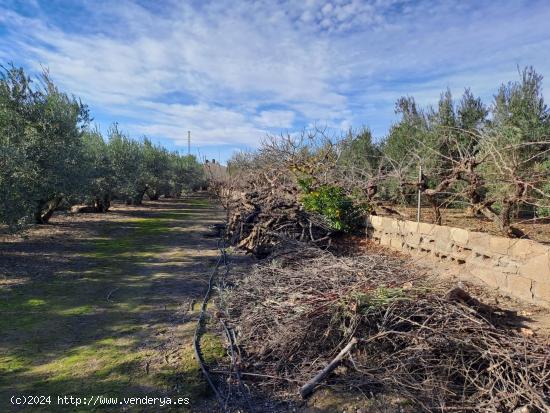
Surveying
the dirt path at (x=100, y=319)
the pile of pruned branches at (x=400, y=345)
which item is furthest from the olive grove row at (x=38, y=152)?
the pile of pruned branches at (x=400, y=345)

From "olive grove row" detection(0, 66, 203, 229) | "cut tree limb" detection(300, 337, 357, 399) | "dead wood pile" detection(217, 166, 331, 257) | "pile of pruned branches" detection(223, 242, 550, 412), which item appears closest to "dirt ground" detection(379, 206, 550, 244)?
"dead wood pile" detection(217, 166, 331, 257)

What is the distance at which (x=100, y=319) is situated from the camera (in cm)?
464

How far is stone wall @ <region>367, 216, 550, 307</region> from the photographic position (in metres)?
4.52

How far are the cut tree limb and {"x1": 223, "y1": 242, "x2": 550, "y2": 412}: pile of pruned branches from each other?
0.03 m

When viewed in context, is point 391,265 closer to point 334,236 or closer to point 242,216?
point 334,236

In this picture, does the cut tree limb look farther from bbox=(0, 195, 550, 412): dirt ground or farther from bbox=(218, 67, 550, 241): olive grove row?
bbox=(218, 67, 550, 241): olive grove row

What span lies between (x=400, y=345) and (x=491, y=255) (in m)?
2.71

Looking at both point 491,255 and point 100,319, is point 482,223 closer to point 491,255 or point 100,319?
point 491,255

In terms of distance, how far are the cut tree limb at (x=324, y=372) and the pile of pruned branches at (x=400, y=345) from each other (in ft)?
0.09

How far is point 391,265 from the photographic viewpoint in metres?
5.04

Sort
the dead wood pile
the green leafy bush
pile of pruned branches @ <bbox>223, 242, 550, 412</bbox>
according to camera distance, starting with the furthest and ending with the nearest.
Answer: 1. the green leafy bush
2. the dead wood pile
3. pile of pruned branches @ <bbox>223, 242, 550, 412</bbox>

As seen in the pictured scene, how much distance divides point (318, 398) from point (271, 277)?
2.24 m

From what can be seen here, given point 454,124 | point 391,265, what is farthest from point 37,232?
point 454,124

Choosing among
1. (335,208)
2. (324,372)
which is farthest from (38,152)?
(324,372)
